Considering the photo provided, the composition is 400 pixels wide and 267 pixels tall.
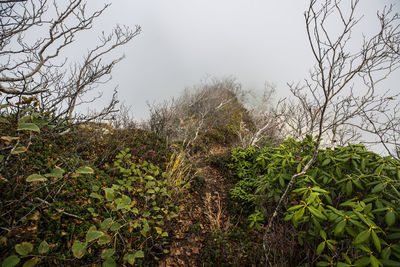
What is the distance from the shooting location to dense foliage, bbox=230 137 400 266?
1560 millimetres

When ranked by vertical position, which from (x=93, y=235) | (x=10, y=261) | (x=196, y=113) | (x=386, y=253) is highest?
(x=196, y=113)

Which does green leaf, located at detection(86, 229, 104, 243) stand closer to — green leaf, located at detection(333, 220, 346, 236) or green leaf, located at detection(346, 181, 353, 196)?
green leaf, located at detection(333, 220, 346, 236)

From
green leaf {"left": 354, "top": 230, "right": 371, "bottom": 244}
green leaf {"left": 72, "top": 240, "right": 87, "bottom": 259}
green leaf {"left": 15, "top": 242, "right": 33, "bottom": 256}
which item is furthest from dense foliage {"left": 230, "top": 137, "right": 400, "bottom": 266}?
green leaf {"left": 15, "top": 242, "right": 33, "bottom": 256}

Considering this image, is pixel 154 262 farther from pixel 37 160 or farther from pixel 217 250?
pixel 37 160

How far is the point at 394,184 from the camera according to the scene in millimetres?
1918

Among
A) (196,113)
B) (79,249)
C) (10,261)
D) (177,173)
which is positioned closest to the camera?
(10,261)

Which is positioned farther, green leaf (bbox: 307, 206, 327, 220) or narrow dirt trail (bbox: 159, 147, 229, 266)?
narrow dirt trail (bbox: 159, 147, 229, 266)

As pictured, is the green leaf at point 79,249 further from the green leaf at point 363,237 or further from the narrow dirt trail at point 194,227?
the green leaf at point 363,237

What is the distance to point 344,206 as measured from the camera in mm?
2330

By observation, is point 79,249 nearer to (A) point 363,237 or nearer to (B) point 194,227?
(B) point 194,227

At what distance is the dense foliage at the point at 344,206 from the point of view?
156 cm

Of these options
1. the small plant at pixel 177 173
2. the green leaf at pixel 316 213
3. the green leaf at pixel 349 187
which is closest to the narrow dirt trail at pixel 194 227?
the small plant at pixel 177 173

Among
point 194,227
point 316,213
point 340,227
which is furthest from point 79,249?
point 340,227

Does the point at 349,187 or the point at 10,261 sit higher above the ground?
the point at 349,187
